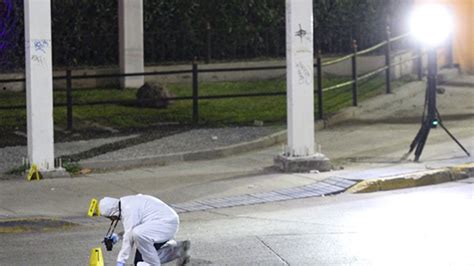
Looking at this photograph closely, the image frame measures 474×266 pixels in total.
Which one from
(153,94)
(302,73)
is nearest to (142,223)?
(302,73)

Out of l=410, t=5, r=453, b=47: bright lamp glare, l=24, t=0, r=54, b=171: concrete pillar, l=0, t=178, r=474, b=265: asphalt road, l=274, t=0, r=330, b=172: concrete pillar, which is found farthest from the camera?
l=410, t=5, r=453, b=47: bright lamp glare

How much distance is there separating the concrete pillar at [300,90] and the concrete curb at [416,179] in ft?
4.20

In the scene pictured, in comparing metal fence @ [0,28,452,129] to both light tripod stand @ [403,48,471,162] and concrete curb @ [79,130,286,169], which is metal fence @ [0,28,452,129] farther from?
light tripod stand @ [403,48,471,162]

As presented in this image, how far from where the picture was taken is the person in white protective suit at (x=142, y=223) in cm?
893

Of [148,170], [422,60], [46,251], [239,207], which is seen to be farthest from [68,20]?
[46,251]

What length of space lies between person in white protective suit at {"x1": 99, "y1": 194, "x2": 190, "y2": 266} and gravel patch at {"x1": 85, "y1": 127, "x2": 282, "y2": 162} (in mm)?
7123

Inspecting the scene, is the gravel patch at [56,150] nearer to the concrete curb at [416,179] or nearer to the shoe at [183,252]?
the concrete curb at [416,179]

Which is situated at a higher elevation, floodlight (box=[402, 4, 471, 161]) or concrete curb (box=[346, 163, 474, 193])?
floodlight (box=[402, 4, 471, 161])

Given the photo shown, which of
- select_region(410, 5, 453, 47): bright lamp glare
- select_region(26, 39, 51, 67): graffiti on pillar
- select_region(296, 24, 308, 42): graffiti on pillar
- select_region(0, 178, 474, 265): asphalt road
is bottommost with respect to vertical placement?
select_region(0, 178, 474, 265): asphalt road

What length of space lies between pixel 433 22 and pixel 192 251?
6985mm

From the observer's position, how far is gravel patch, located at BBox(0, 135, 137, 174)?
52.6ft

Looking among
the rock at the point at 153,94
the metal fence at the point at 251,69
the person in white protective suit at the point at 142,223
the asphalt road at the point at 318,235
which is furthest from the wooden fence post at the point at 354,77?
the person in white protective suit at the point at 142,223

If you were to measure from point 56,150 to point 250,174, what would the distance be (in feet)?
11.3

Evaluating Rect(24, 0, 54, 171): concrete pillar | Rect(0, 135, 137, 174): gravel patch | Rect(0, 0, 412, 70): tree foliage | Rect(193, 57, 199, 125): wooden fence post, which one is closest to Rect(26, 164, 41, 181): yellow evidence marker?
Rect(24, 0, 54, 171): concrete pillar
